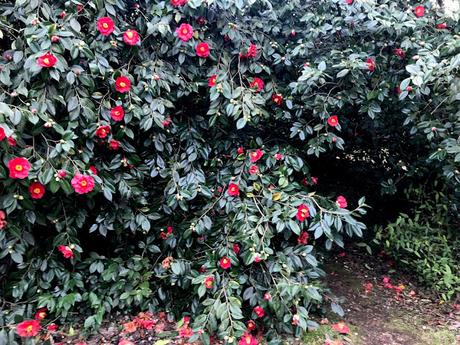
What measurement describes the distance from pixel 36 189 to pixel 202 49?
1.09 metres

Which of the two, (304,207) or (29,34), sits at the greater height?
(29,34)

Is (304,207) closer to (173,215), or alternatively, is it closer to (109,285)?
(173,215)

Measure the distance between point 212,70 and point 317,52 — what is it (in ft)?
2.25

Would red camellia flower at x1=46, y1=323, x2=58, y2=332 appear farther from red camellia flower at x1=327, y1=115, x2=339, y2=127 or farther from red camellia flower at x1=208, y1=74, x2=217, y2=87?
red camellia flower at x1=327, y1=115, x2=339, y2=127

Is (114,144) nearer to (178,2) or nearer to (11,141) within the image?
(11,141)

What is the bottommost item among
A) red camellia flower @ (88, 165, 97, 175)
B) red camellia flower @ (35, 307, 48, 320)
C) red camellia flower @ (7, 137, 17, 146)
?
red camellia flower @ (35, 307, 48, 320)

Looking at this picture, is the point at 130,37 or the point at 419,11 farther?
the point at 419,11

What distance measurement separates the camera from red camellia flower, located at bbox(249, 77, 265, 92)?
6.93 ft

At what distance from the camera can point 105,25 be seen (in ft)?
5.70

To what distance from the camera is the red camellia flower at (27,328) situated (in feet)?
5.77

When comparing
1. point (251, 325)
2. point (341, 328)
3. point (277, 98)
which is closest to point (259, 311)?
point (251, 325)

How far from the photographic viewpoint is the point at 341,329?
6.80ft

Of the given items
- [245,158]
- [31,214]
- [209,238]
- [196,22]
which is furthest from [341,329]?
[196,22]

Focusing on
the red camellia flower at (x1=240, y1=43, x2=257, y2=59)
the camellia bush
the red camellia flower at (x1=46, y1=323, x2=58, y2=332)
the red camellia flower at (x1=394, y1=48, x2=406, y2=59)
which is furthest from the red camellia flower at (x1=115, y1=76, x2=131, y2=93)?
the red camellia flower at (x1=394, y1=48, x2=406, y2=59)
